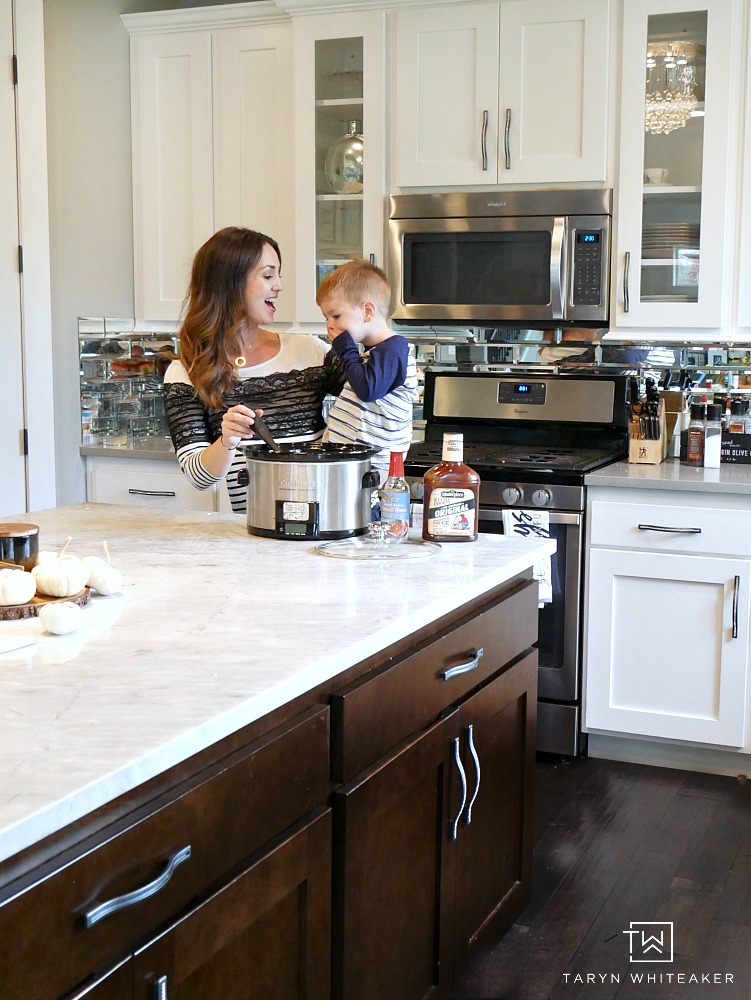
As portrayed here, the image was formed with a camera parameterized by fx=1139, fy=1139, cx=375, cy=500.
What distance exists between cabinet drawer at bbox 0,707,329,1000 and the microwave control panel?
97.2 inches

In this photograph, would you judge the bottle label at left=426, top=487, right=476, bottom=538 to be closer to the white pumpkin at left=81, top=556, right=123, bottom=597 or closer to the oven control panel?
the white pumpkin at left=81, top=556, right=123, bottom=597

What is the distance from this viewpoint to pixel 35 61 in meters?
3.86

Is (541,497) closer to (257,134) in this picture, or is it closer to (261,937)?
(257,134)

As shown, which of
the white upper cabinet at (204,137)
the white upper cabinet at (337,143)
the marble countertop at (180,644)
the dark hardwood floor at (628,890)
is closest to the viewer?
the marble countertop at (180,644)

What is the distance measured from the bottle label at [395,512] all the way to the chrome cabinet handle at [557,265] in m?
1.67

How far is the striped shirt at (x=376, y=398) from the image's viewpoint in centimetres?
266

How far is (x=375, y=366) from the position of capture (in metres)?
2.64

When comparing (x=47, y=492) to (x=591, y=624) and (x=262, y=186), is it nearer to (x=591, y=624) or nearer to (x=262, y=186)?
(x=262, y=186)

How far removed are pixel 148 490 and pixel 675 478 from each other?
1.82m

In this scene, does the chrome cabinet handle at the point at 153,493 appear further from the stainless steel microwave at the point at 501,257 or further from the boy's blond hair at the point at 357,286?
the boy's blond hair at the point at 357,286

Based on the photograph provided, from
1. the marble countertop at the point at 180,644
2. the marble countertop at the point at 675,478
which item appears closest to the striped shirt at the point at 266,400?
the marble countertop at the point at 180,644

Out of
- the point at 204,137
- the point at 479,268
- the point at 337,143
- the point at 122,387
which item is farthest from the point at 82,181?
the point at 479,268

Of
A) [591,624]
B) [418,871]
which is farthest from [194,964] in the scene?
[591,624]

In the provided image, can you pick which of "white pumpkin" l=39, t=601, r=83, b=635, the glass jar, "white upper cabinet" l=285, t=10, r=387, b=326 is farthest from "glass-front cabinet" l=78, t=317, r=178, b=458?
"white pumpkin" l=39, t=601, r=83, b=635
